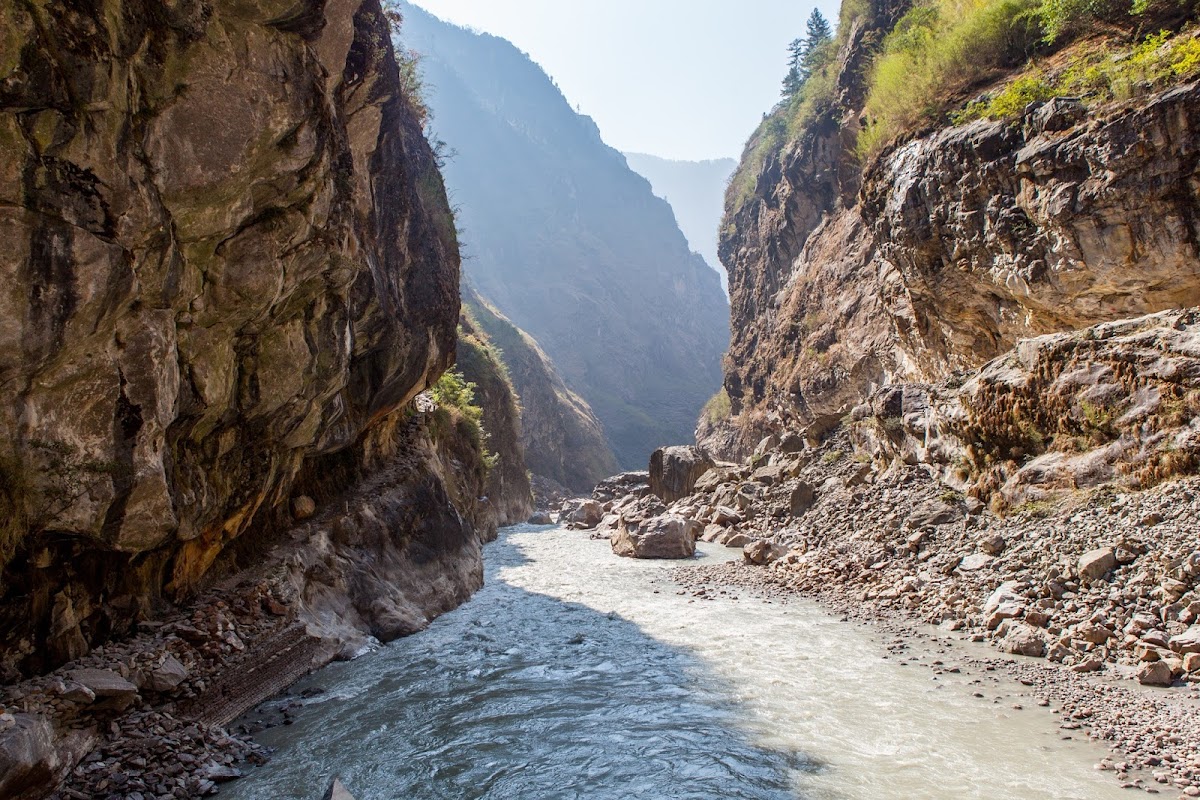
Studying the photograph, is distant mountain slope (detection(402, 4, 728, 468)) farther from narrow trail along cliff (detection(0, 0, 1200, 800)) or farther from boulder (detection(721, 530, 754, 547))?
narrow trail along cliff (detection(0, 0, 1200, 800))

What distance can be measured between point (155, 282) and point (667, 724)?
675 centimetres

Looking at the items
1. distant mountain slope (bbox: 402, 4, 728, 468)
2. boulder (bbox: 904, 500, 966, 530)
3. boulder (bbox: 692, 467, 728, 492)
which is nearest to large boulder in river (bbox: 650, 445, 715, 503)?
boulder (bbox: 692, 467, 728, 492)

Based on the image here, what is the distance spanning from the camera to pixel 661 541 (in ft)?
67.5

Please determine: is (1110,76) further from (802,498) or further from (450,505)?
(450,505)

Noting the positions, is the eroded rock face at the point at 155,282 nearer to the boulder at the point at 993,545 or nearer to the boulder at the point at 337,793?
the boulder at the point at 337,793

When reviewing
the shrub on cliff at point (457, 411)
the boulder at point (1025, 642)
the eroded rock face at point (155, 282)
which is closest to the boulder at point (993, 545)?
the boulder at point (1025, 642)

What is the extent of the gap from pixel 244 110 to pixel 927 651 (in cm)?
1041

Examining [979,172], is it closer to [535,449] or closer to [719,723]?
[719,723]

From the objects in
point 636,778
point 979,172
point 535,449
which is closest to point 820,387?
point 979,172

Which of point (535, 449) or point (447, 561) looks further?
point (535, 449)

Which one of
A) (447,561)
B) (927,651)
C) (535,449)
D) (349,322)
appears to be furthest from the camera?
(535,449)

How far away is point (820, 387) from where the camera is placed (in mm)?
32781

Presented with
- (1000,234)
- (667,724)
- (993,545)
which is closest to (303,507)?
(667,724)

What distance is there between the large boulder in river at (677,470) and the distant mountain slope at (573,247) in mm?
60892
